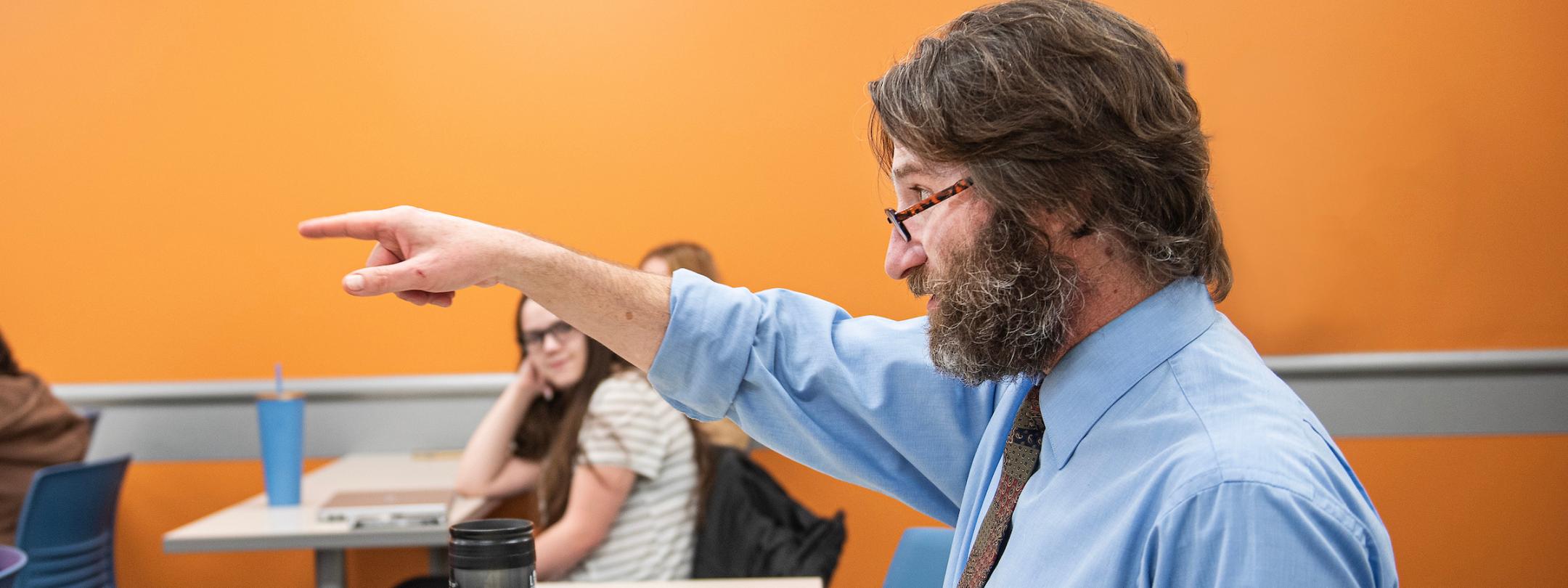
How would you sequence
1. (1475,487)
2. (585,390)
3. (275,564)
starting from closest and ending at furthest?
(585,390) < (1475,487) < (275,564)

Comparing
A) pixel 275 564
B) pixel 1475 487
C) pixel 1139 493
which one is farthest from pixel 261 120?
pixel 1475 487

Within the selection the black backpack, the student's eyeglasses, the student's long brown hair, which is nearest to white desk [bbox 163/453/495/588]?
the student's long brown hair

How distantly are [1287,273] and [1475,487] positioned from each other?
770mm

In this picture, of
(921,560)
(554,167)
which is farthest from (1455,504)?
(554,167)

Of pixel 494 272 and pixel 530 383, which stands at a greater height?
pixel 494 272

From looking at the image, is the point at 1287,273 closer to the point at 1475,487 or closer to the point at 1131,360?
the point at 1475,487

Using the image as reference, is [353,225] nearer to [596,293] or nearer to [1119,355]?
[596,293]

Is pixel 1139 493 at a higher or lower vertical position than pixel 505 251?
lower

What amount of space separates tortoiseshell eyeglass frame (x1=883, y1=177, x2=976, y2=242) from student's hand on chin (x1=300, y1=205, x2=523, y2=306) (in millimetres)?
350

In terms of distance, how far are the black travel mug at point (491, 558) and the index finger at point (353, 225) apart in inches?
10.9

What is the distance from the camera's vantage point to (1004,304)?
1.02 m

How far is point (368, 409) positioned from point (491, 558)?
8.62 ft

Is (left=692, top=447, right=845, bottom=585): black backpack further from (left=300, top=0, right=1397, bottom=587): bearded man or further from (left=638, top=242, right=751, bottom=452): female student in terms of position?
(left=300, top=0, right=1397, bottom=587): bearded man

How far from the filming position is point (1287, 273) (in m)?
3.31
